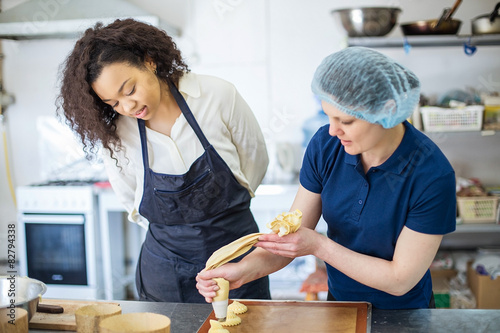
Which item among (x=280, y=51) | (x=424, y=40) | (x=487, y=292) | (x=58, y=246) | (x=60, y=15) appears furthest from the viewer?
(x=280, y=51)

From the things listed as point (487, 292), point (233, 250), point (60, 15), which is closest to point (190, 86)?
point (233, 250)

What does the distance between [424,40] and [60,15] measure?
8.04 feet

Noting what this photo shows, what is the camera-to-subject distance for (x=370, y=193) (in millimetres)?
1524

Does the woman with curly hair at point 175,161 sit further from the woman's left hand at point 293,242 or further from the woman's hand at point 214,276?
the woman's left hand at point 293,242

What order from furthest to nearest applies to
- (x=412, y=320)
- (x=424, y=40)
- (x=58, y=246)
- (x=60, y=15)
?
(x=58, y=246) → (x=60, y=15) → (x=424, y=40) → (x=412, y=320)

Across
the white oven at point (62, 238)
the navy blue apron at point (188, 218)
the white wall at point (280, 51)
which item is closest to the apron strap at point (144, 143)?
the navy blue apron at point (188, 218)

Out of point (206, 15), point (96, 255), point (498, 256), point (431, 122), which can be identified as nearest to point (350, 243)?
→ point (431, 122)

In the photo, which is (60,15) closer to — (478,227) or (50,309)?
(50,309)

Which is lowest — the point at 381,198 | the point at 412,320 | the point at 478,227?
the point at 478,227

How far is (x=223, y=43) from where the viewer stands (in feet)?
13.2

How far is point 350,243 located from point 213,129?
676mm

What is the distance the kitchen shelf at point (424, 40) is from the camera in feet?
11.2

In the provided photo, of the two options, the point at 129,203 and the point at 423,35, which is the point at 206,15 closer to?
the point at 423,35

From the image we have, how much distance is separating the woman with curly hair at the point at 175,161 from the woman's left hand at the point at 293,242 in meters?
0.45
